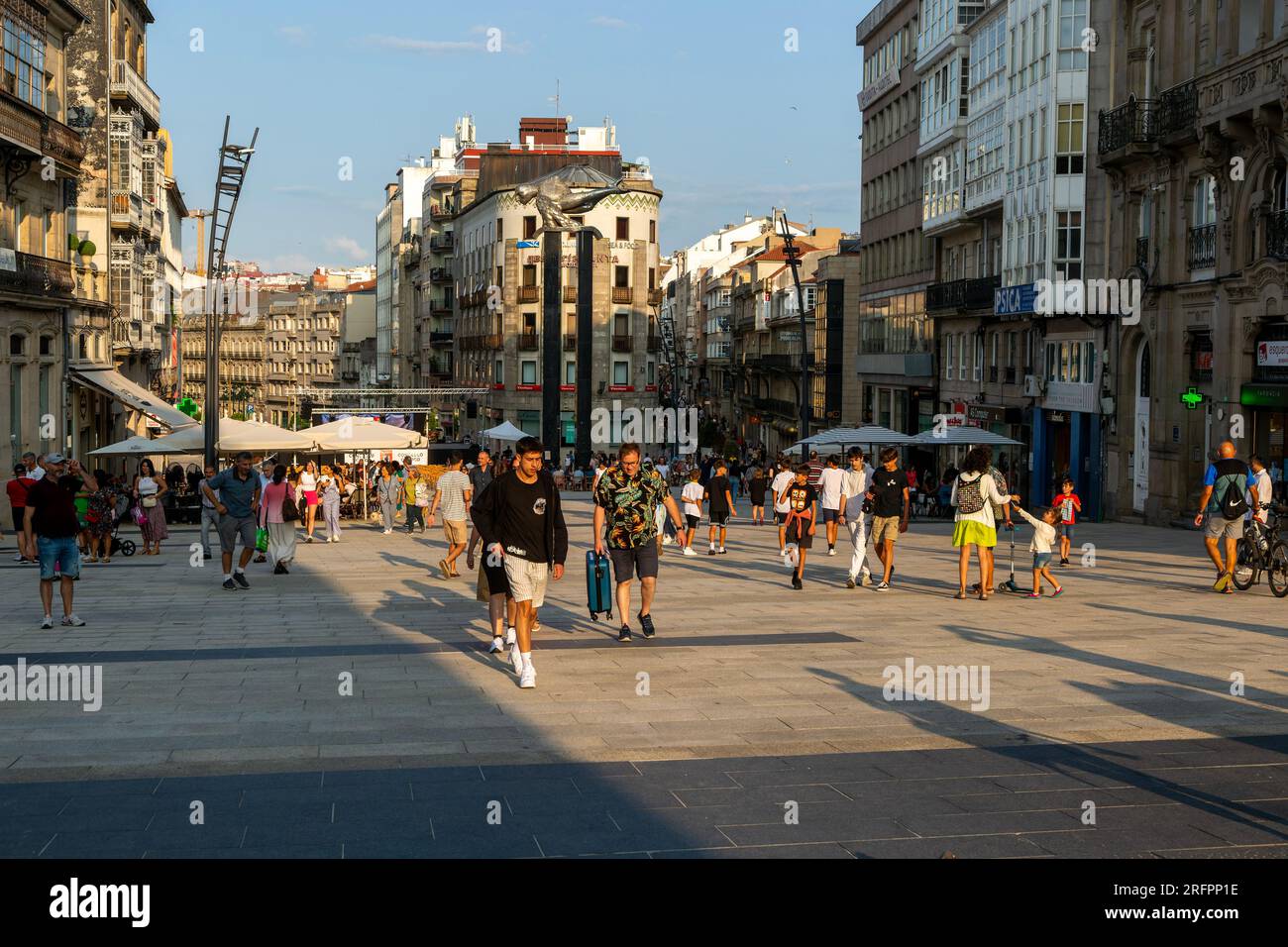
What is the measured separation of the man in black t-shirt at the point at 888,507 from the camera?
60.1 ft

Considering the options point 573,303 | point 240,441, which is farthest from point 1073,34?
point 573,303

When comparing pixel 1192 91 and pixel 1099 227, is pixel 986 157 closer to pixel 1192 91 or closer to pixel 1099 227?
pixel 1099 227

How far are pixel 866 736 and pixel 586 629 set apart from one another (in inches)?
218

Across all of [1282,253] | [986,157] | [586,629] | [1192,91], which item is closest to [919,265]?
[986,157]

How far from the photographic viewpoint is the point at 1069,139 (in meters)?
40.9

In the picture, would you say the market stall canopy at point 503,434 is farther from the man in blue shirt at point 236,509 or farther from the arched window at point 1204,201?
the man in blue shirt at point 236,509

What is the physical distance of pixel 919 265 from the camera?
193 ft

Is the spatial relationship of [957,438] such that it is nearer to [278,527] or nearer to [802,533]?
[802,533]

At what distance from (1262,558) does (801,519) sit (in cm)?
536

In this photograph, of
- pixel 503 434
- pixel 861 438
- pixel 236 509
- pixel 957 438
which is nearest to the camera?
pixel 236 509

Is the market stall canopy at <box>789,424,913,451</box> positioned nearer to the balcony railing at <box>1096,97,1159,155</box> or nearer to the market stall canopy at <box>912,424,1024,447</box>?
the market stall canopy at <box>912,424,1024,447</box>

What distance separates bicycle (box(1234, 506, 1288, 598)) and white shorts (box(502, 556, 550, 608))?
32.5ft

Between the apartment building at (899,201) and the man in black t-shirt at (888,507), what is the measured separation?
118 ft

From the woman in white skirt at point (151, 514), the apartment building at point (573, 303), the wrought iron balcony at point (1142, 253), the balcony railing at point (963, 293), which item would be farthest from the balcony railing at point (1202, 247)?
the apartment building at point (573, 303)
